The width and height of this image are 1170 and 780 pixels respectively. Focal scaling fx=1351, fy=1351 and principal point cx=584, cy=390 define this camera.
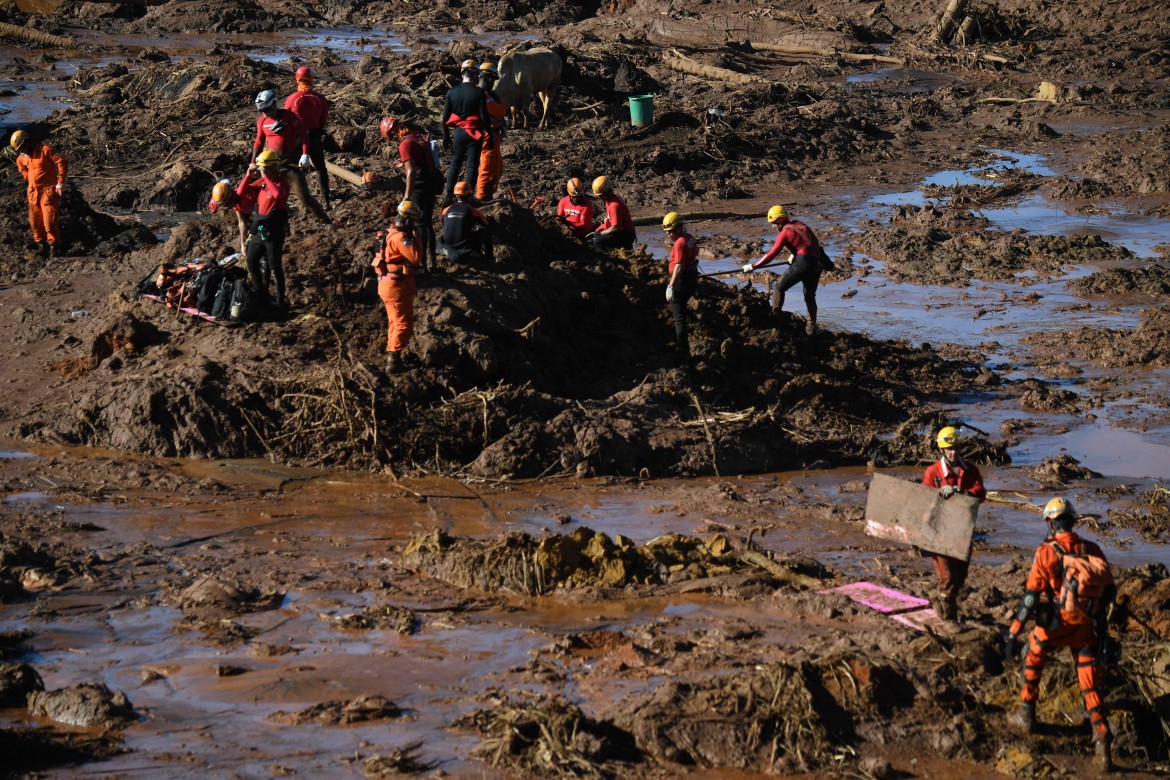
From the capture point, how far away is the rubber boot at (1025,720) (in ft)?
24.8

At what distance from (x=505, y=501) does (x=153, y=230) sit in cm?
1056

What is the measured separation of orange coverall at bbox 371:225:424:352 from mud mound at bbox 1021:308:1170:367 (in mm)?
7480

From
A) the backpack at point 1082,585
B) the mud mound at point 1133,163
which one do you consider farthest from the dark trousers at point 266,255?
the mud mound at point 1133,163

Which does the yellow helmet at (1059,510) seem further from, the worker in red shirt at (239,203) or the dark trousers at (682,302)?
the worker in red shirt at (239,203)

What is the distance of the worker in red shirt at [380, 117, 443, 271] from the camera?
1280 cm

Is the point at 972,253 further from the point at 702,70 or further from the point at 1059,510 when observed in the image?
the point at 702,70

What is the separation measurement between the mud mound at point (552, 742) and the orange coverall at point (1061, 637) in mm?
2275

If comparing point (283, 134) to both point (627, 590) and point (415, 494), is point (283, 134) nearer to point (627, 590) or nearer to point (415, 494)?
point (415, 494)

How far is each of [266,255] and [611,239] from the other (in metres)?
4.09

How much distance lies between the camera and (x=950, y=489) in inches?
339

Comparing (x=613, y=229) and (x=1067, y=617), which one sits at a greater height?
(x=613, y=229)

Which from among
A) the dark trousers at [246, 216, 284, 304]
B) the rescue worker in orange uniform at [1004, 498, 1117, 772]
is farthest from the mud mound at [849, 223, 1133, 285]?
the rescue worker in orange uniform at [1004, 498, 1117, 772]

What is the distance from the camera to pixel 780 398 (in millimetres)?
13445

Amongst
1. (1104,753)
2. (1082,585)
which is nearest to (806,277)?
(1082,585)
